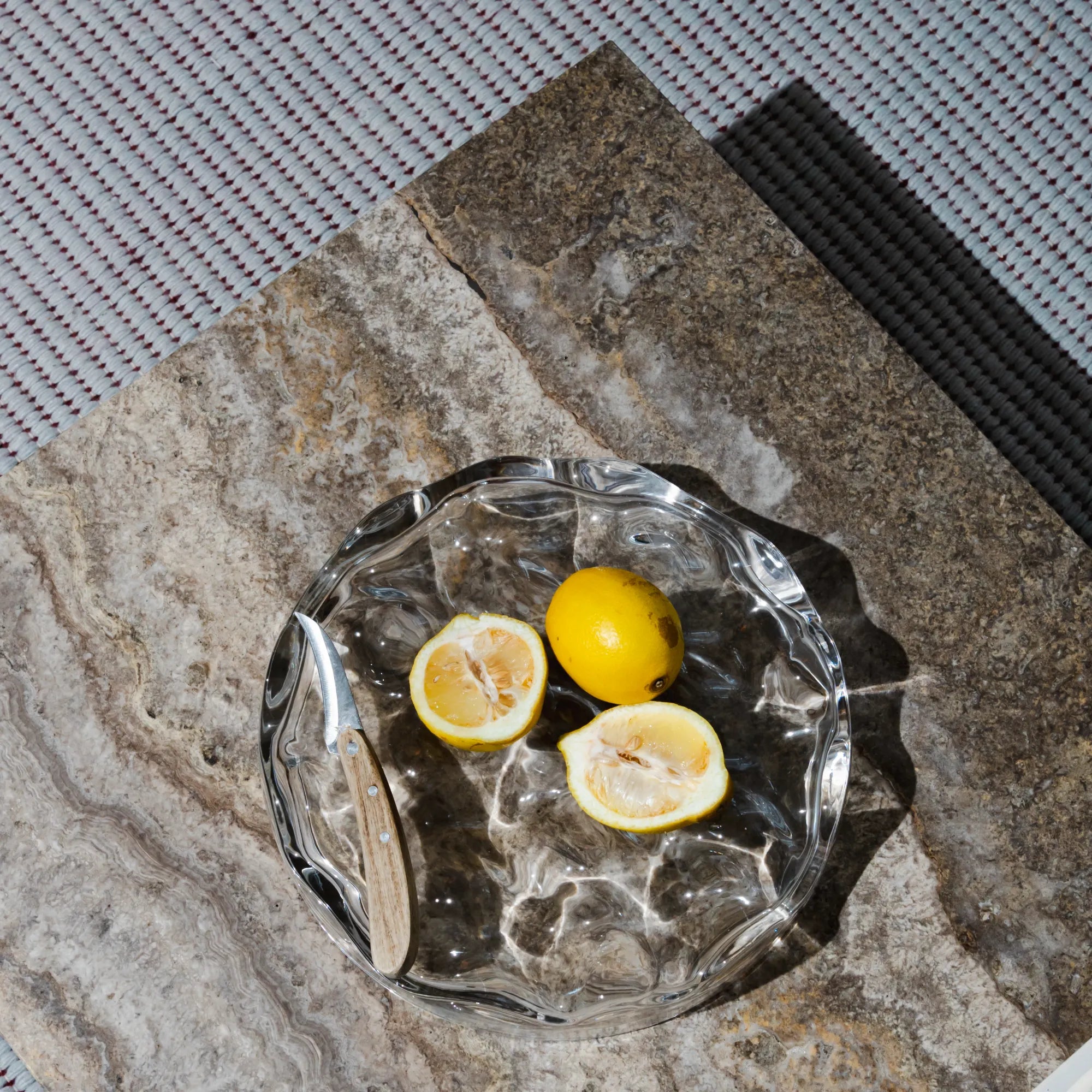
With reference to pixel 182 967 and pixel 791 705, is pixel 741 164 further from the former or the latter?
pixel 182 967

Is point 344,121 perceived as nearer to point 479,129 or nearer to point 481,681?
point 479,129

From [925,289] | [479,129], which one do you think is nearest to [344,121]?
[479,129]

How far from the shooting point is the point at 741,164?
0.95 metres

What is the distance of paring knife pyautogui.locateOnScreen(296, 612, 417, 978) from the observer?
616mm

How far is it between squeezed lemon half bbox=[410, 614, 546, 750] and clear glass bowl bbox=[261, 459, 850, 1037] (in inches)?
1.2

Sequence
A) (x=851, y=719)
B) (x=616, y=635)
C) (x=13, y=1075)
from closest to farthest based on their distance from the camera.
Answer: (x=616, y=635), (x=851, y=719), (x=13, y=1075)

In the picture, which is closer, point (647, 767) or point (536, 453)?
point (647, 767)

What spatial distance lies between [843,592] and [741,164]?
448 millimetres

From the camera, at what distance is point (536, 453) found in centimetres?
73

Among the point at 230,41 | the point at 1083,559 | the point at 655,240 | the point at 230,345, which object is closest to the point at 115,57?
the point at 230,41

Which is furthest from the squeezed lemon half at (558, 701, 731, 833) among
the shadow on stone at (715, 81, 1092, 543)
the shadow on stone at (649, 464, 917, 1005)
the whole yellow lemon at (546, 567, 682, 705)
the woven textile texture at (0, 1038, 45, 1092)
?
the woven textile texture at (0, 1038, 45, 1092)

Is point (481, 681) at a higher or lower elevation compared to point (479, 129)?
lower

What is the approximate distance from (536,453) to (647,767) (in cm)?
24

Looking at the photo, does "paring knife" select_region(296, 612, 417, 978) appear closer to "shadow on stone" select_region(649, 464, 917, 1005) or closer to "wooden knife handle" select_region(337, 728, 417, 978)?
"wooden knife handle" select_region(337, 728, 417, 978)
